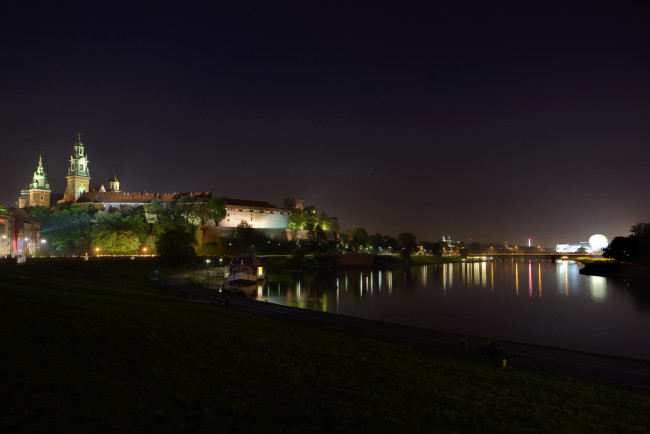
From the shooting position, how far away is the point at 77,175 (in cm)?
11850

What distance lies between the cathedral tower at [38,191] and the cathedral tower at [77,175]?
4.49m

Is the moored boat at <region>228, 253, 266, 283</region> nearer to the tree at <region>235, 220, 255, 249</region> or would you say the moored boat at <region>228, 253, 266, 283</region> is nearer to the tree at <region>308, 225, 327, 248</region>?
the tree at <region>235, 220, 255, 249</region>

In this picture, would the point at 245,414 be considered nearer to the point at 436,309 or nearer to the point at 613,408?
the point at 613,408

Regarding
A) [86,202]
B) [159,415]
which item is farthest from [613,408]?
[86,202]

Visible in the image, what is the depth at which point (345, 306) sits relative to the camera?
3791 centimetres

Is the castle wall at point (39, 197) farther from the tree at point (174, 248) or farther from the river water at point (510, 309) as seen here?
the river water at point (510, 309)

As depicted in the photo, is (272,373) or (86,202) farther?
(86,202)

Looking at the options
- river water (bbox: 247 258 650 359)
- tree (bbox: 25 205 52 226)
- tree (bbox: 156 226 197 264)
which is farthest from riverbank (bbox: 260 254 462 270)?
tree (bbox: 25 205 52 226)

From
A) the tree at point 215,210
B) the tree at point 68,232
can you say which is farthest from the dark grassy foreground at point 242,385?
the tree at point 215,210

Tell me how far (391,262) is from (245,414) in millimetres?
111888

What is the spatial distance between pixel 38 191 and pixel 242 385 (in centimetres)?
13121

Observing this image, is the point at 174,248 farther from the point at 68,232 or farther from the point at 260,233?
the point at 260,233

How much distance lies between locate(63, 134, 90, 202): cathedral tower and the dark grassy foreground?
118252 mm

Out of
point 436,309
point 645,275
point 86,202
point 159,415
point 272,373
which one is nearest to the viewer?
point 159,415
